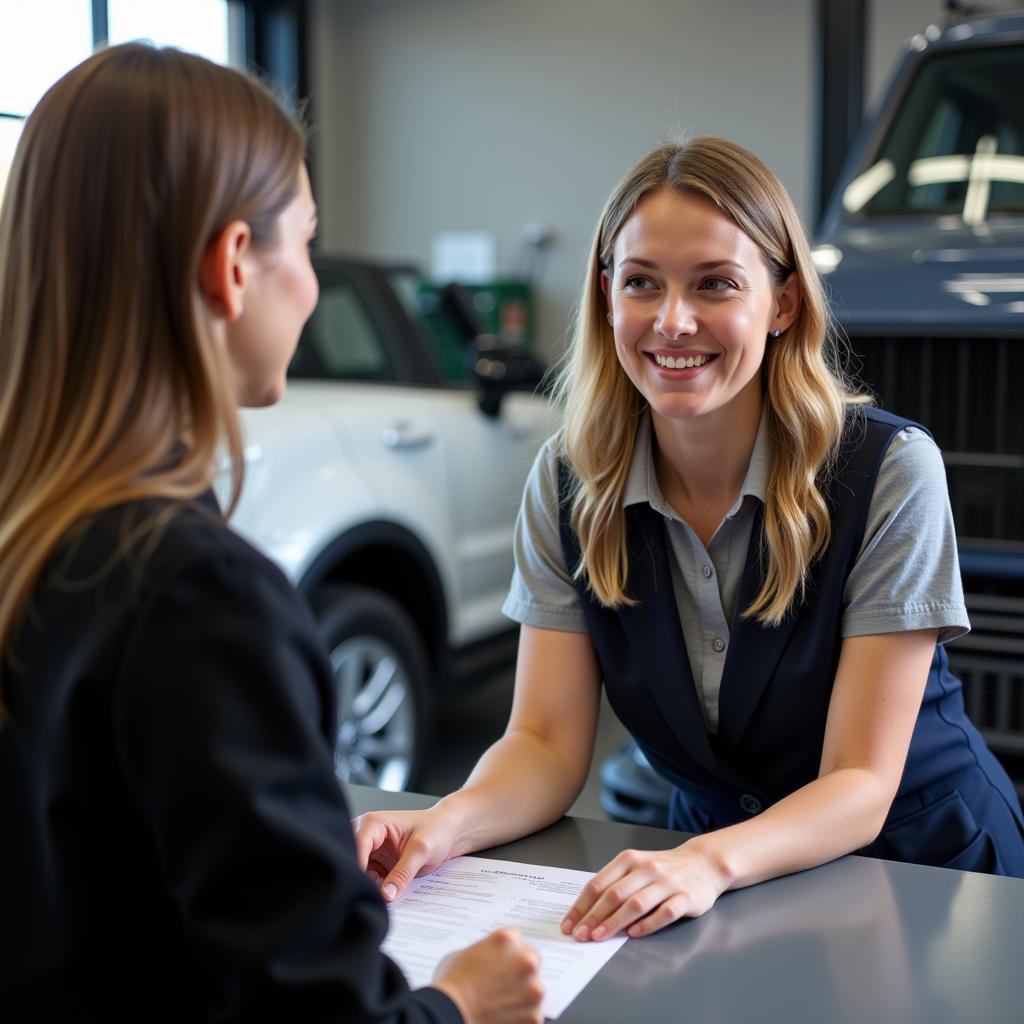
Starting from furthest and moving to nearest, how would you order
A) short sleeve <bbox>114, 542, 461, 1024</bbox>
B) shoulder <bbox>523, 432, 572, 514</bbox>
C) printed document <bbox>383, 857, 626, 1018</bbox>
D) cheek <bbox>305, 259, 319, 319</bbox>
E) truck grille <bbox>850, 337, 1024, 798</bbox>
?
→ truck grille <bbox>850, 337, 1024, 798</bbox>
shoulder <bbox>523, 432, 572, 514</bbox>
printed document <bbox>383, 857, 626, 1018</bbox>
cheek <bbox>305, 259, 319, 319</bbox>
short sleeve <bbox>114, 542, 461, 1024</bbox>

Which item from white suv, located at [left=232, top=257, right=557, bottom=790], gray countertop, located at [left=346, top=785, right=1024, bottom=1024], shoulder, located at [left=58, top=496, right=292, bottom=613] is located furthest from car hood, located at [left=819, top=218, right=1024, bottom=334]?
shoulder, located at [left=58, top=496, right=292, bottom=613]

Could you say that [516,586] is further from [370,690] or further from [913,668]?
[370,690]

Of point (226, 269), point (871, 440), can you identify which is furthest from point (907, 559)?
point (226, 269)

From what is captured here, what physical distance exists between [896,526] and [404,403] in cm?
225

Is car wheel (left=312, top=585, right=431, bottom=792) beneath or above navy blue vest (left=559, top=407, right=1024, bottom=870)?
beneath

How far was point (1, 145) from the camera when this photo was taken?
1521 millimetres

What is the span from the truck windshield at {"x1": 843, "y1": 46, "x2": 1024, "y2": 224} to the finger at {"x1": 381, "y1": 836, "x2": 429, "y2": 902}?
2.41m

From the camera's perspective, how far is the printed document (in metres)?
1.15

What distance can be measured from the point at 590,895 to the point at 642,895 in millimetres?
51

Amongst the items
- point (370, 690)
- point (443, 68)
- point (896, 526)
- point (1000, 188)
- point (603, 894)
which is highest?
point (443, 68)

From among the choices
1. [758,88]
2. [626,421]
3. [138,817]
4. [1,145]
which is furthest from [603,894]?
[758,88]

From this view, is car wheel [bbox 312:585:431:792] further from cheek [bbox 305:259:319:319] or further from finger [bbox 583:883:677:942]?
cheek [bbox 305:259:319:319]

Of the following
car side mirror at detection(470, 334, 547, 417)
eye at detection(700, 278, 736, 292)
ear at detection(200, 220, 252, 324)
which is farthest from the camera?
car side mirror at detection(470, 334, 547, 417)

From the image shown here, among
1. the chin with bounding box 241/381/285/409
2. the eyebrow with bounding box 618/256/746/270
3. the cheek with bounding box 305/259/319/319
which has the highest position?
the cheek with bounding box 305/259/319/319
